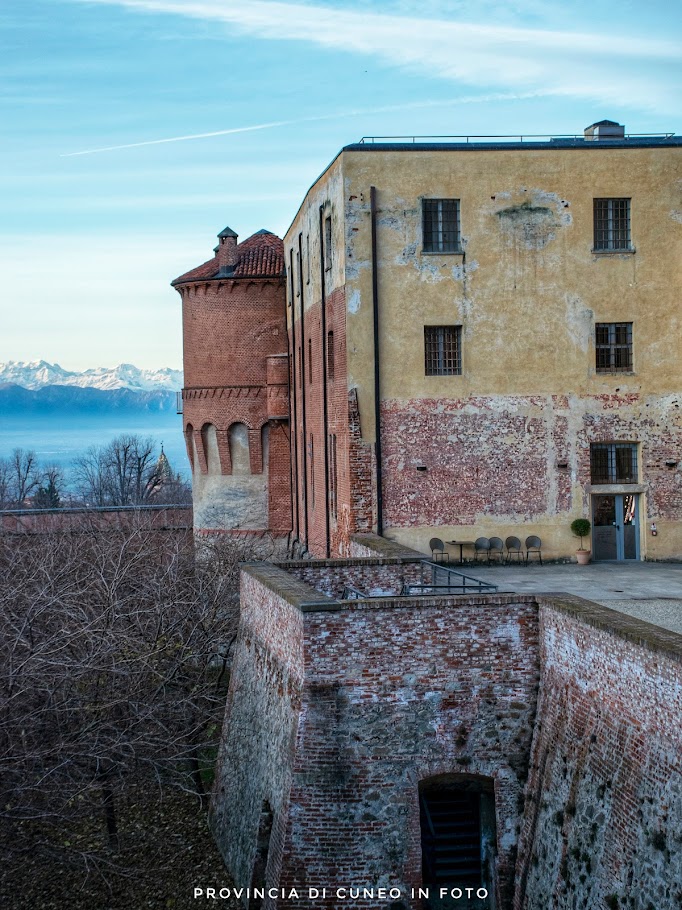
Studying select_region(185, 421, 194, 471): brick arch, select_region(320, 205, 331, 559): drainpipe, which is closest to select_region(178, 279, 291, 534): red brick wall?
select_region(185, 421, 194, 471): brick arch

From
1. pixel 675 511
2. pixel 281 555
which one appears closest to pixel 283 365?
pixel 281 555

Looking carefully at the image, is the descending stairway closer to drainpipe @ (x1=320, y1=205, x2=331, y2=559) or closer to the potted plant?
the potted plant

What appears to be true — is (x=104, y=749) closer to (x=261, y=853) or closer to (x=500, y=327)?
(x=261, y=853)

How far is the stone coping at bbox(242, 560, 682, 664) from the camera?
13.7 meters

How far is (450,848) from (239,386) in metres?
24.3

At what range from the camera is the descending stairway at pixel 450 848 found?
55.1 feet

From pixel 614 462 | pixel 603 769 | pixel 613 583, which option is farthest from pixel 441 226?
pixel 603 769

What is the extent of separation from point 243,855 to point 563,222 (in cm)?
1484

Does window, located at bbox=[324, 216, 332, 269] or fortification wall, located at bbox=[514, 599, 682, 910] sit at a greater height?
window, located at bbox=[324, 216, 332, 269]

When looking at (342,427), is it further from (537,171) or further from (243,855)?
(243,855)

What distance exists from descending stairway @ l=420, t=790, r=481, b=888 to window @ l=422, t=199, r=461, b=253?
512 inches

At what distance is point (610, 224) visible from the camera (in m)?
26.0

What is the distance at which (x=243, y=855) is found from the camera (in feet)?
60.3

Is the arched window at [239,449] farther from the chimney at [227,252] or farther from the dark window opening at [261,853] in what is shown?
the dark window opening at [261,853]
